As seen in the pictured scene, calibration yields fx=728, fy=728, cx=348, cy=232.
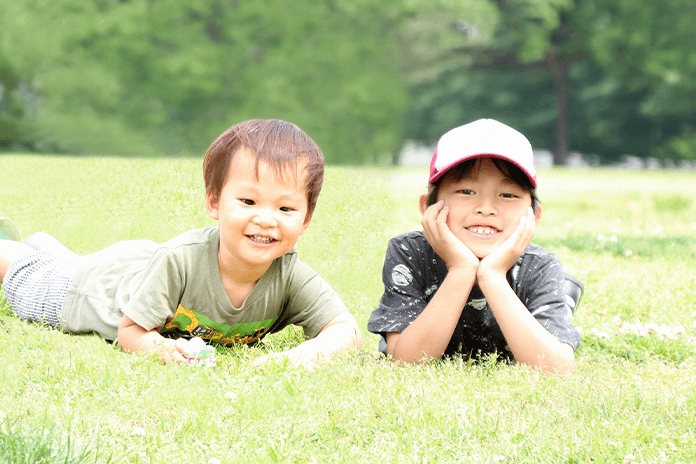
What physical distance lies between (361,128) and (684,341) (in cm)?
2341

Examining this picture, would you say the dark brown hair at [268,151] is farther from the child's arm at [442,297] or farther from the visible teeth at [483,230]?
the visible teeth at [483,230]

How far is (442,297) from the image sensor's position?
10.7ft

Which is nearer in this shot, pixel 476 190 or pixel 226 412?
pixel 226 412

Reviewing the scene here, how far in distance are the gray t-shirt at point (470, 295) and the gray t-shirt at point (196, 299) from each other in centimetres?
48

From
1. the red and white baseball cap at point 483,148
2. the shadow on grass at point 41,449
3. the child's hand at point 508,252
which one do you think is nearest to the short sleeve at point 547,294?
the child's hand at point 508,252

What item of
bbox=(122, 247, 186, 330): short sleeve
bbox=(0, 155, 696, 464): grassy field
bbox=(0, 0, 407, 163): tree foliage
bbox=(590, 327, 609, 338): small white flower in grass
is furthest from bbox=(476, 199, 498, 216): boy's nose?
bbox=(0, 0, 407, 163): tree foliage

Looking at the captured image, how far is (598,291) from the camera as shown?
210 inches

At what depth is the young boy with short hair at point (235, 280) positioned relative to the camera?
134 inches

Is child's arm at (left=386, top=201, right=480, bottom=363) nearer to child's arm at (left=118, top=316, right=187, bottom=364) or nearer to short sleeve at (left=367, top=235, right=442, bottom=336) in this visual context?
short sleeve at (left=367, top=235, right=442, bottom=336)

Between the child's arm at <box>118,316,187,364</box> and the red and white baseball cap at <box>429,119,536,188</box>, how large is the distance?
1.44 m

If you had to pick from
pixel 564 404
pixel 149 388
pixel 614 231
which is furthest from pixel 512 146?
pixel 614 231

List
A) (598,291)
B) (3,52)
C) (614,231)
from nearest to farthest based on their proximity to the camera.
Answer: (598,291)
(614,231)
(3,52)

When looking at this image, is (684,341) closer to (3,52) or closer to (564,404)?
(564,404)

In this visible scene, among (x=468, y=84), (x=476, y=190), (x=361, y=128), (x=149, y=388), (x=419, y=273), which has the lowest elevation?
(x=149, y=388)
